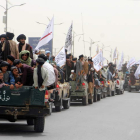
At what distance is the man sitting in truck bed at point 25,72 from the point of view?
36.6 feet

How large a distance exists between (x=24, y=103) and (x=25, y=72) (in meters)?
0.79

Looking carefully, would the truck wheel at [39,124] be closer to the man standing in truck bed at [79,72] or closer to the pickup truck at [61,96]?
the pickup truck at [61,96]

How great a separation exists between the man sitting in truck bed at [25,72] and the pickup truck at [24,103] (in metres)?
0.43

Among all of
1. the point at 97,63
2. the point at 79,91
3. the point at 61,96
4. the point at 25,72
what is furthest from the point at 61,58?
the point at 25,72

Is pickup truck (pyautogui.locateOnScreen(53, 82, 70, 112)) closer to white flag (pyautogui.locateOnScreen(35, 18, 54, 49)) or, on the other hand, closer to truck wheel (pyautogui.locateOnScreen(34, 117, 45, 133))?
white flag (pyautogui.locateOnScreen(35, 18, 54, 49))

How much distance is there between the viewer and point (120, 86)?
114ft

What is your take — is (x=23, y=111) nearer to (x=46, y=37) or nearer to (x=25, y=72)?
(x=25, y=72)

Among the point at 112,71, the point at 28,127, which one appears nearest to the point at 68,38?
the point at 112,71

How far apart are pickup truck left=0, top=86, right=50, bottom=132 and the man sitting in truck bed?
0.43 m

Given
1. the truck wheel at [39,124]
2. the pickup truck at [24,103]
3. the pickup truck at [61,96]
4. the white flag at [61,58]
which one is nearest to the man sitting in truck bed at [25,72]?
the pickup truck at [24,103]

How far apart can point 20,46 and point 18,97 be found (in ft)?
9.64

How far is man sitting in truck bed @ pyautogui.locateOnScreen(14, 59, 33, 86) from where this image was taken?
36.6ft

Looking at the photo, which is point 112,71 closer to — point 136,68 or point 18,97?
point 136,68

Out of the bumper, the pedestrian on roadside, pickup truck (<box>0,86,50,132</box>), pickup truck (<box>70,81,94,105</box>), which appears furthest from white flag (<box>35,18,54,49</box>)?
the bumper
